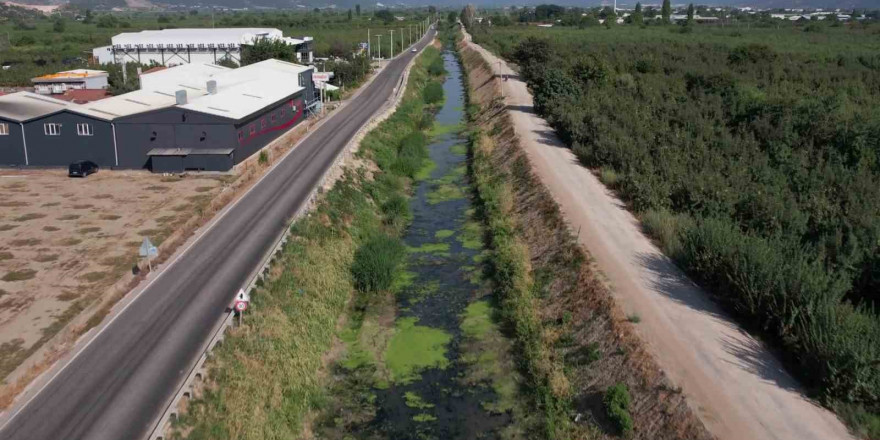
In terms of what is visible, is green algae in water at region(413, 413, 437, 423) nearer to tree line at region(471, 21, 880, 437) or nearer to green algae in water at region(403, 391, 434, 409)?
green algae in water at region(403, 391, 434, 409)

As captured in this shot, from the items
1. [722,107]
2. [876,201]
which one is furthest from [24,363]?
[722,107]

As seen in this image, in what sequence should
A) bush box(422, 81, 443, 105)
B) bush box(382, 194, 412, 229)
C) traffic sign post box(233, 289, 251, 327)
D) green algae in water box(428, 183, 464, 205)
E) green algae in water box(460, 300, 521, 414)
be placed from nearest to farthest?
green algae in water box(460, 300, 521, 414) → traffic sign post box(233, 289, 251, 327) → bush box(382, 194, 412, 229) → green algae in water box(428, 183, 464, 205) → bush box(422, 81, 443, 105)

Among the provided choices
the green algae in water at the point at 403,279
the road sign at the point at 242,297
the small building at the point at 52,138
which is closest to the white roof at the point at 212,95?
the small building at the point at 52,138

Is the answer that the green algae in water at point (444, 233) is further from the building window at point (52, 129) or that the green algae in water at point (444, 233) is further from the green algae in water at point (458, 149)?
the building window at point (52, 129)

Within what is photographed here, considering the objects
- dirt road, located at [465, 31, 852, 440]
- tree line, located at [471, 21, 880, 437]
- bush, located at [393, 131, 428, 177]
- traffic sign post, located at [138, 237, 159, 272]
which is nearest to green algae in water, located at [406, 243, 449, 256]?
dirt road, located at [465, 31, 852, 440]

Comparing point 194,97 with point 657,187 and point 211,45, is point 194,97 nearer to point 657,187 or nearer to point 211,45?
point 657,187

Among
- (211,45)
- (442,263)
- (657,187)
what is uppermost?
(211,45)
